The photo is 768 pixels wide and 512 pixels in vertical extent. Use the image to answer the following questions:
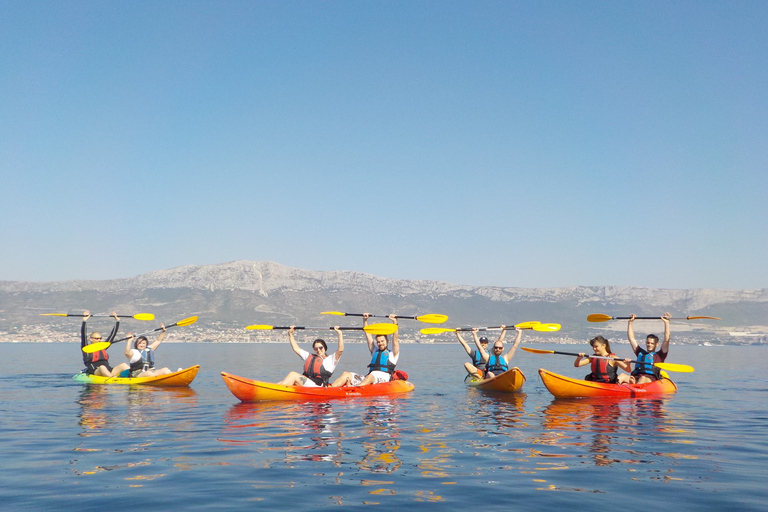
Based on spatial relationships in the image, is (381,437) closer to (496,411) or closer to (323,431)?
(323,431)

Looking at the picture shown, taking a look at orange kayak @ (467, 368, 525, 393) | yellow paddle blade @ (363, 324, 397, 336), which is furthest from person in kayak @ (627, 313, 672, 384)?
yellow paddle blade @ (363, 324, 397, 336)

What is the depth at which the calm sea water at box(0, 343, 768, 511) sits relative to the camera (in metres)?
8.16

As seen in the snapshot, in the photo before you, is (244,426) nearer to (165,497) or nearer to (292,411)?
(292,411)

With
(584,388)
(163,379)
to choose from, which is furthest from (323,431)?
(163,379)

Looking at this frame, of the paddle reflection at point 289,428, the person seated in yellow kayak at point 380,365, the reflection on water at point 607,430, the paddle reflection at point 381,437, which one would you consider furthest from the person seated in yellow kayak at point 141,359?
the reflection on water at point 607,430

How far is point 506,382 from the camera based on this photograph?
73.6 feet

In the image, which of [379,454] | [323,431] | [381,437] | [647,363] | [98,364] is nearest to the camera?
[379,454]

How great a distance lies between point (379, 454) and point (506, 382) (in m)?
12.2

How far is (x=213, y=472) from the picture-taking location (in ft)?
31.2

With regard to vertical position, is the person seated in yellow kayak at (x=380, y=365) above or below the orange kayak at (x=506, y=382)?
above

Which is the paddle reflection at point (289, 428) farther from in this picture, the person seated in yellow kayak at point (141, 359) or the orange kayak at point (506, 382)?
the person seated in yellow kayak at point (141, 359)

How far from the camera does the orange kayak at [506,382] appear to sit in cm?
2208

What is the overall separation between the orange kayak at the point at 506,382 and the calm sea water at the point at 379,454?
7.09 feet

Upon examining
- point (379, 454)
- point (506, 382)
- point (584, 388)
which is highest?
point (379, 454)
